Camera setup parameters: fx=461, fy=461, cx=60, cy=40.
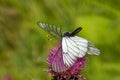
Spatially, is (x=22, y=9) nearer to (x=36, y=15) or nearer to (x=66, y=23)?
(x=36, y=15)

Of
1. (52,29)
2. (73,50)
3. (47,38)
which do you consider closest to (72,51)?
(73,50)

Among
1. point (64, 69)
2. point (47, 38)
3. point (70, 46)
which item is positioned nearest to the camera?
point (70, 46)

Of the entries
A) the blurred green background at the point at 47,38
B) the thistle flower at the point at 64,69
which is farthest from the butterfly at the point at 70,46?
the blurred green background at the point at 47,38

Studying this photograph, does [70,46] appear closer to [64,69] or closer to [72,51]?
Result: [72,51]

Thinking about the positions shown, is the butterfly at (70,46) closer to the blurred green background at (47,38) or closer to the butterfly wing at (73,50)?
the butterfly wing at (73,50)

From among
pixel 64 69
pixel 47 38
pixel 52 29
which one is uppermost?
pixel 47 38

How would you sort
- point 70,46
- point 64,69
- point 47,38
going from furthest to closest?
1. point 47,38
2. point 64,69
3. point 70,46

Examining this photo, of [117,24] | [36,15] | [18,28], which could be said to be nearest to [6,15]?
[18,28]
